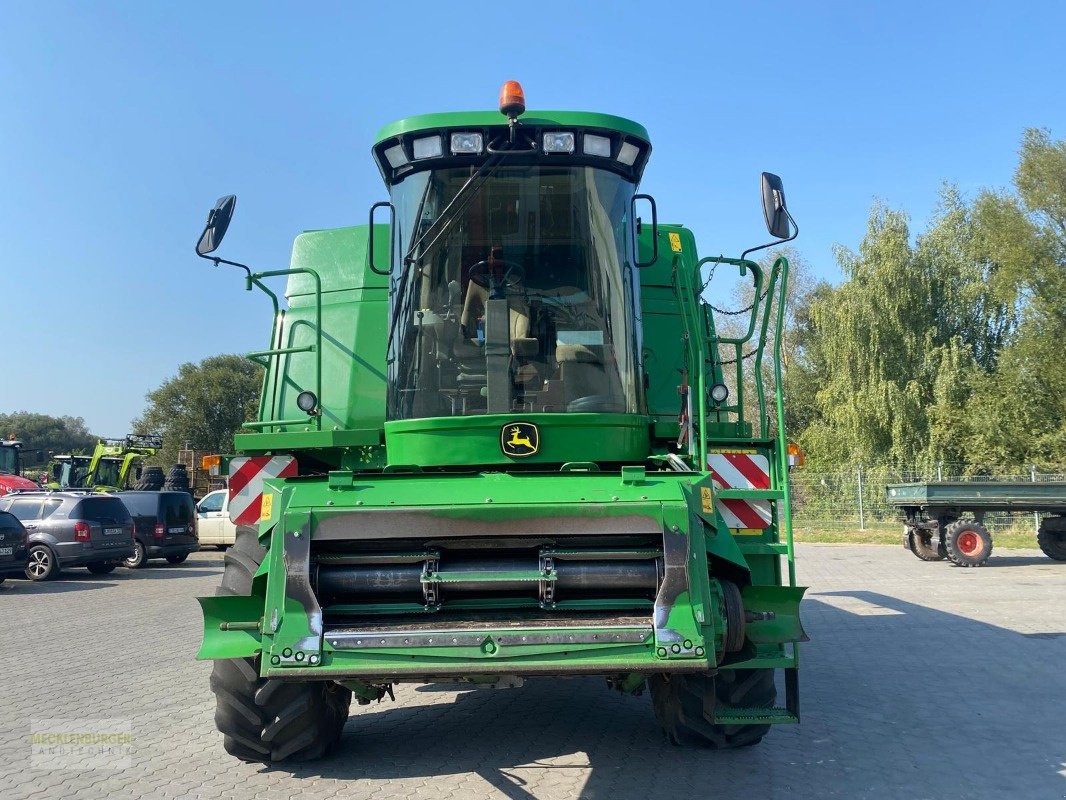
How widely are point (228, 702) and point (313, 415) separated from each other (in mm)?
2026

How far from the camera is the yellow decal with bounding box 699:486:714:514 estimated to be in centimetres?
454

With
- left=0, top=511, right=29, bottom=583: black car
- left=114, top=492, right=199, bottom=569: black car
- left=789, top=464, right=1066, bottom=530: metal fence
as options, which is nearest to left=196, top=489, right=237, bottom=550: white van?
left=114, top=492, right=199, bottom=569: black car

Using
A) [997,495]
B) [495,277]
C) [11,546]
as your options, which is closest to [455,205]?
[495,277]

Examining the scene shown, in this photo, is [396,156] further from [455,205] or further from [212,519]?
[212,519]

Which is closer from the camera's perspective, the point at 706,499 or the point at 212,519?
the point at 706,499

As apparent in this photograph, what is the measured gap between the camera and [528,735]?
6.34 m

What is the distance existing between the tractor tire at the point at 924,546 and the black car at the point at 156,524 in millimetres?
16569

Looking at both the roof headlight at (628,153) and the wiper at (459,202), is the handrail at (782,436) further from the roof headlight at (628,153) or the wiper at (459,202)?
the wiper at (459,202)

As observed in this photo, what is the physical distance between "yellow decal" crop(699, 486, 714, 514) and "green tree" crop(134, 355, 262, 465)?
64020 millimetres

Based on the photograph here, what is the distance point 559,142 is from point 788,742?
402 centimetres

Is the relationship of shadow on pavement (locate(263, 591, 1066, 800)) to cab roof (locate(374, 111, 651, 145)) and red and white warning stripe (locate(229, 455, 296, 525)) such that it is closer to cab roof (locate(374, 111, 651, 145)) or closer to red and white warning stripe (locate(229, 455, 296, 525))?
red and white warning stripe (locate(229, 455, 296, 525))

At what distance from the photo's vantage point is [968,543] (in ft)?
A: 62.1

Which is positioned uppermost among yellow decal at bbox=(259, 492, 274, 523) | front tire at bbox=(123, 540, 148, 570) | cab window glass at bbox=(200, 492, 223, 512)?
yellow decal at bbox=(259, 492, 274, 523)

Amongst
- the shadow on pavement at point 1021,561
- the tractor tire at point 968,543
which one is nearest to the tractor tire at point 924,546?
the tractor tire at point 968,543
